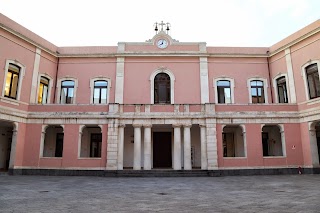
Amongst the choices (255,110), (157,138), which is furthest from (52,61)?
(255,110)

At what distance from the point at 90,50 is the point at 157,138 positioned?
8083 mm

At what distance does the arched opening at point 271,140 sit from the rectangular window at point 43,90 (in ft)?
50.8

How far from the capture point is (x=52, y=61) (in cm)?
1845

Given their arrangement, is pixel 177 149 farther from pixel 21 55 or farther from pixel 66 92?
pixel 21 55

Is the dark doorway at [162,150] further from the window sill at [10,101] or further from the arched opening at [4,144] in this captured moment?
the arched opening at [4,144]

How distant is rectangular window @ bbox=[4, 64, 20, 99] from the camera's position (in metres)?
15.2

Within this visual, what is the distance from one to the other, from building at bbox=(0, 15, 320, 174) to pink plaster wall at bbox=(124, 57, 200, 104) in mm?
71

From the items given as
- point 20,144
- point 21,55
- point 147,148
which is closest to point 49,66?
point 21,55

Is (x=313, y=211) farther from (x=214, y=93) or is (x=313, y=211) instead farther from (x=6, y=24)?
(x=6, y=24)

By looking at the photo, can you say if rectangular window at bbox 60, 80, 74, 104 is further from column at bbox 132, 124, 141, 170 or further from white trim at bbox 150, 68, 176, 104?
column at bbox 132, 124, 141, 170

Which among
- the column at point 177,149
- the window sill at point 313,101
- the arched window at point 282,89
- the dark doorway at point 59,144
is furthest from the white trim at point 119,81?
the window sill at point 313,101

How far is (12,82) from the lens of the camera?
1552 cm

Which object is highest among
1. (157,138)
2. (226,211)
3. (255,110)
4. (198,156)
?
(255,110)

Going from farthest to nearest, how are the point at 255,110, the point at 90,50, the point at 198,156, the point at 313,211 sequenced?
the point at 90,50
the point at 198,156
the point at 255,110
the point at 313,211
